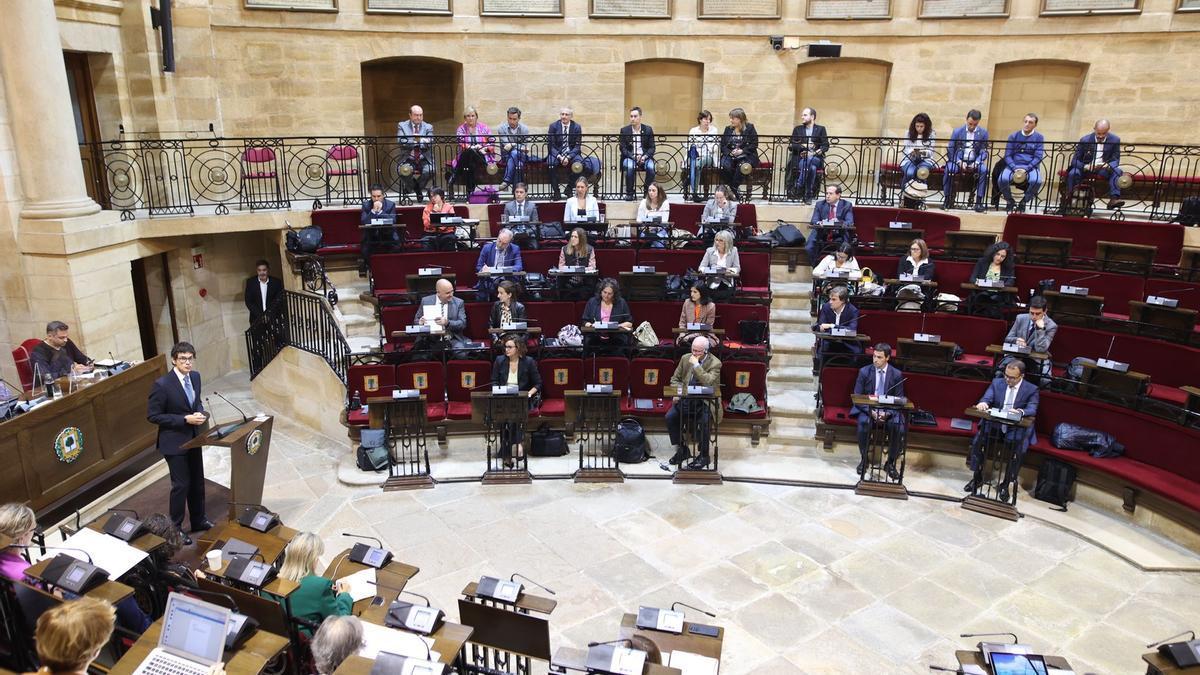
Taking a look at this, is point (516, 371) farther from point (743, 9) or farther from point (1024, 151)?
point (743, 9)

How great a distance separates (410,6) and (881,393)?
989 cm

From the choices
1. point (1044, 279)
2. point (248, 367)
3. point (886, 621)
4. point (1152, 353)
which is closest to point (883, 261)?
point (1044, 279)

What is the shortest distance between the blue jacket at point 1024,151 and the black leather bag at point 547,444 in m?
7.52

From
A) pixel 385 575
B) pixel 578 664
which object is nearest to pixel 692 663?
pixel 578 664

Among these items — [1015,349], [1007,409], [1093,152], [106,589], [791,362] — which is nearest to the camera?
[106,589]

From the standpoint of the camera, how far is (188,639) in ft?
14.4

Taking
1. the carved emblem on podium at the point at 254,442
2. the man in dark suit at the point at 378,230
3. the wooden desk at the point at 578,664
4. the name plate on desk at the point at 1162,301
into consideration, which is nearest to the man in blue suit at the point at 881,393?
the name plate on desk at the point at 1162,301

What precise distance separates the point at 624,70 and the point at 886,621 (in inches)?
429

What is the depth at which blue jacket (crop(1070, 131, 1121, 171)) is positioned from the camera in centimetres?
1155

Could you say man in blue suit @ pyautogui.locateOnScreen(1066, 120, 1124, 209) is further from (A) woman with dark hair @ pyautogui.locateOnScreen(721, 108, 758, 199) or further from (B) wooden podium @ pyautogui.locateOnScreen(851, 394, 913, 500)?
(B) wooden podium @ pyautogui.locateOnScreen(851, 394, 913, 500)

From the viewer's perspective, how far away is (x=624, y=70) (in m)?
14.9

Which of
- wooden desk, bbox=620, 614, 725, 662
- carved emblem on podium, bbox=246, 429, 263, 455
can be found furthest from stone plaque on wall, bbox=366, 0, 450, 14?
wooden desk, bbox=620, 614, 725, 662

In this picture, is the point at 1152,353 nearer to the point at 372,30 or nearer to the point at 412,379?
the point at 412,379

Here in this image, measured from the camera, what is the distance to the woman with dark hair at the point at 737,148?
1291 centimetres
